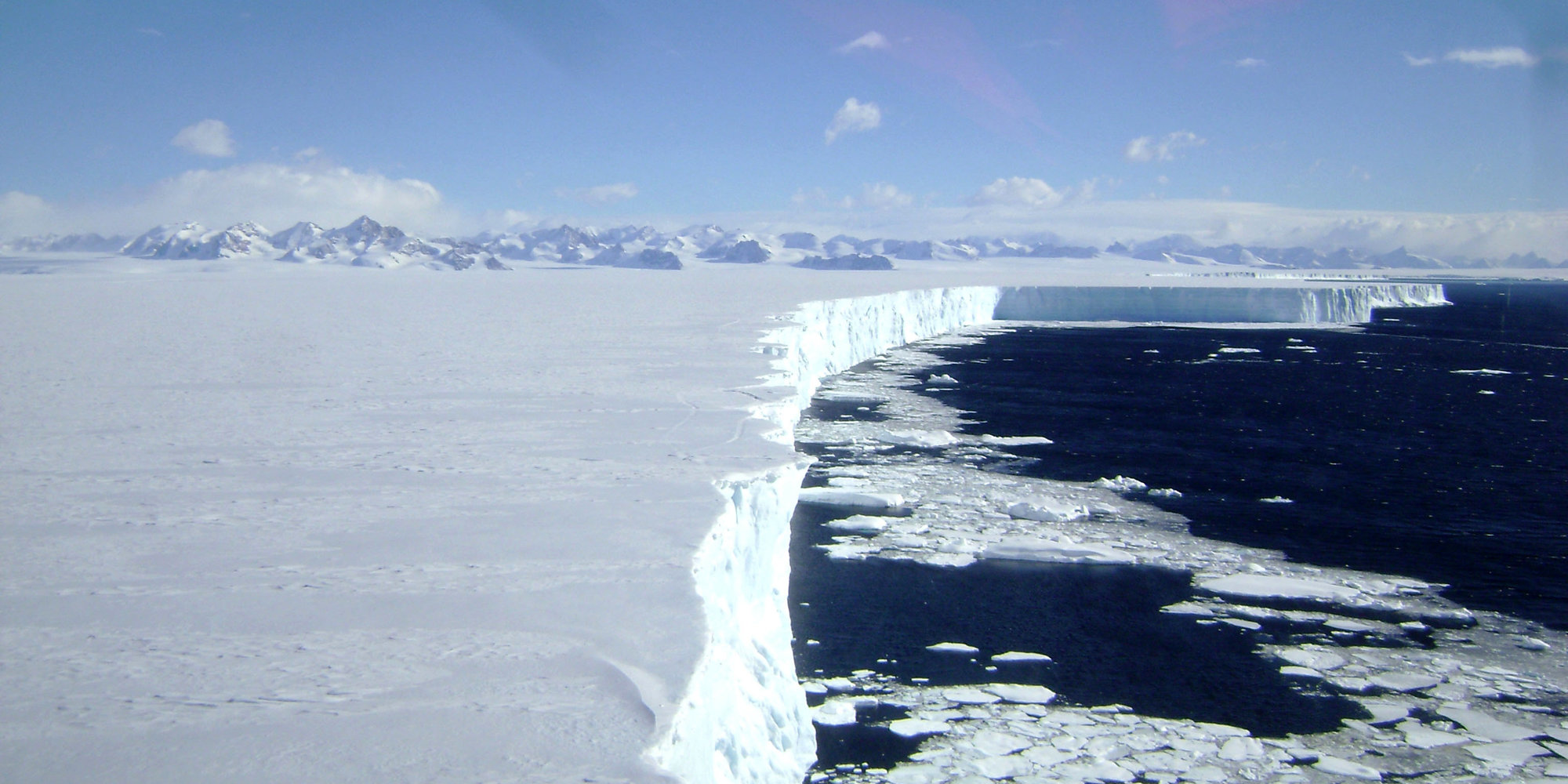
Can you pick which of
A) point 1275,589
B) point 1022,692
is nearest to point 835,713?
point 1022,692

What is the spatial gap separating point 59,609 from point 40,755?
1.22m

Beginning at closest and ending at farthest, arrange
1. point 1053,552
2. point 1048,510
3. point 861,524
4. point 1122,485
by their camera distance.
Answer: point 1053,552, point 861,524, point 1048,510, point 1122,485

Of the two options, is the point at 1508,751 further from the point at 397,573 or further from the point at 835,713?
the point at 397,573

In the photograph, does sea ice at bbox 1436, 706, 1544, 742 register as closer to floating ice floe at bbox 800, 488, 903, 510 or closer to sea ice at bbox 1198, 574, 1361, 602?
sea ice at bbox 1198, 574, 1361, 602

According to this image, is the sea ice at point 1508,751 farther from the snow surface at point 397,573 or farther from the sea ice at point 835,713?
the snow surface at point 397,573

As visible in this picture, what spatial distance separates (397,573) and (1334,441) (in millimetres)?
13529

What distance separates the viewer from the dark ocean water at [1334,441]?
858 centimetres

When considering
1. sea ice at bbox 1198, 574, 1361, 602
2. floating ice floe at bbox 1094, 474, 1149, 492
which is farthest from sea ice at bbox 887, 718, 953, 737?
floating ice floe at bbox 1094, 474, 1149, 492

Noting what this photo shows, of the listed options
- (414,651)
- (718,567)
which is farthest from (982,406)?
(414,651)

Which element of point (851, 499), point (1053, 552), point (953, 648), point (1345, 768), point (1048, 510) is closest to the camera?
point (1345, 768)

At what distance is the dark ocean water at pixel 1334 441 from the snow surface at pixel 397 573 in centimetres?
487

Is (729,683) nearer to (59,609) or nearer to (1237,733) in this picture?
(59,609)

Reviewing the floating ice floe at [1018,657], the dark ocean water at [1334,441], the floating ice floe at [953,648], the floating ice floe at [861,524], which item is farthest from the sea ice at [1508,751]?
the floating ice floe at [861,524]

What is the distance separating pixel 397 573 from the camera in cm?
404
